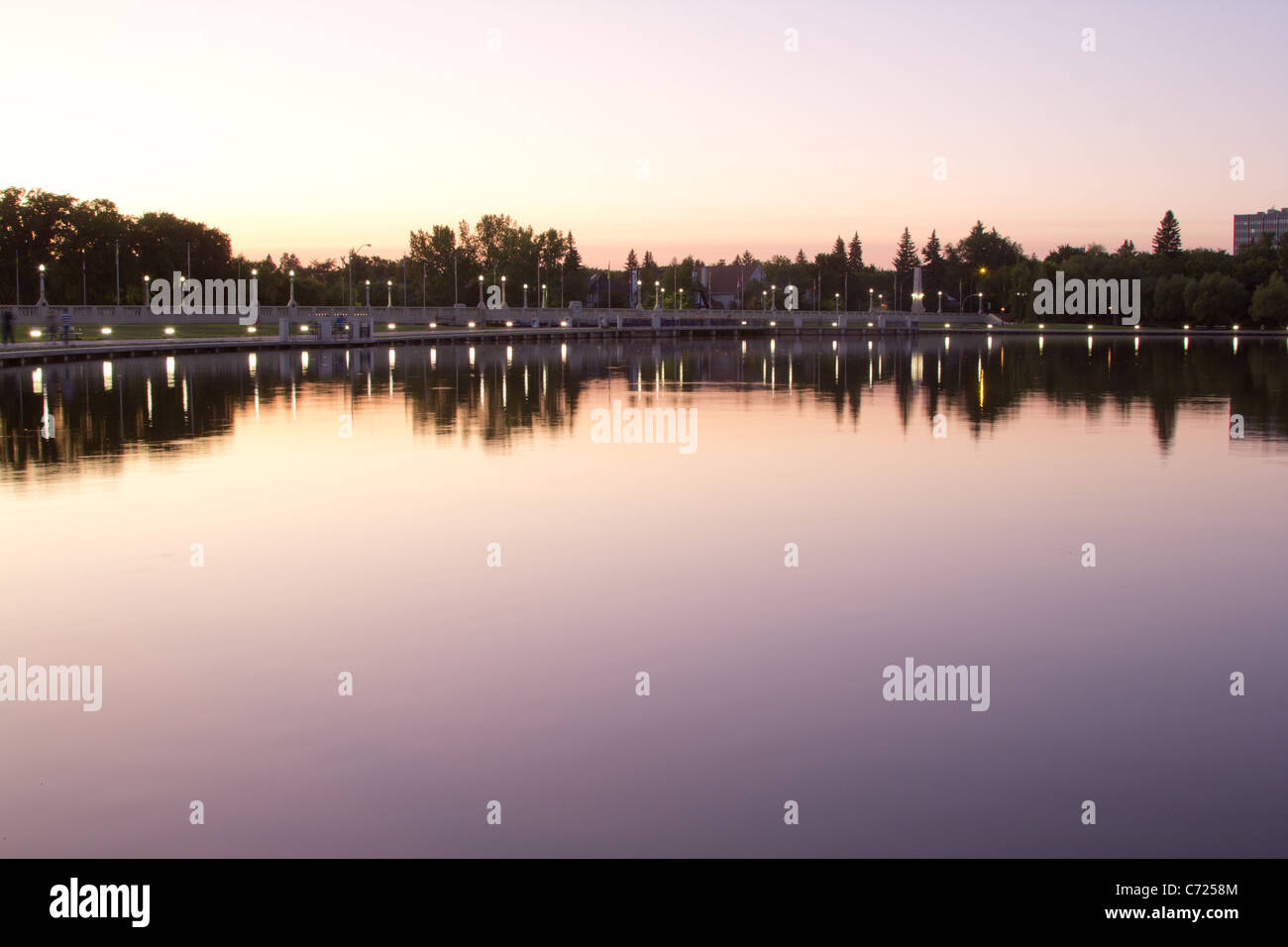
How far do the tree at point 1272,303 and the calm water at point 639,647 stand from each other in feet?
473

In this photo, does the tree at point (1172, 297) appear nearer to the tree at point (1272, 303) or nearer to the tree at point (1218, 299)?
the tree at point (1218, 299)

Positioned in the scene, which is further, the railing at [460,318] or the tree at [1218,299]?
the tree at [1218,299]

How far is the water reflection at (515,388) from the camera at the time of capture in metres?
26.9

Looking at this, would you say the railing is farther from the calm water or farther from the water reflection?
the calm water

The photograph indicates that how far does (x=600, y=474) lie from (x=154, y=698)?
11.2 meters

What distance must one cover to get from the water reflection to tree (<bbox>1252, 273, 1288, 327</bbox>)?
92106mm

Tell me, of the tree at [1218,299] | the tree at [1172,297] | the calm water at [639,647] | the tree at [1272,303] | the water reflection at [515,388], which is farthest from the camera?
the tree at [1172,297]

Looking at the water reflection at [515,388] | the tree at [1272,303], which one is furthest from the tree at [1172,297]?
the water reflection at [515,388]

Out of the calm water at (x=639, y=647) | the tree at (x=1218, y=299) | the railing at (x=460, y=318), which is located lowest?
the calm water at (x=639, y=647)

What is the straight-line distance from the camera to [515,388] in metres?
40.8

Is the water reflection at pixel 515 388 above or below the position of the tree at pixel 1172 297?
below

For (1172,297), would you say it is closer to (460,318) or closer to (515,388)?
(460,318)
